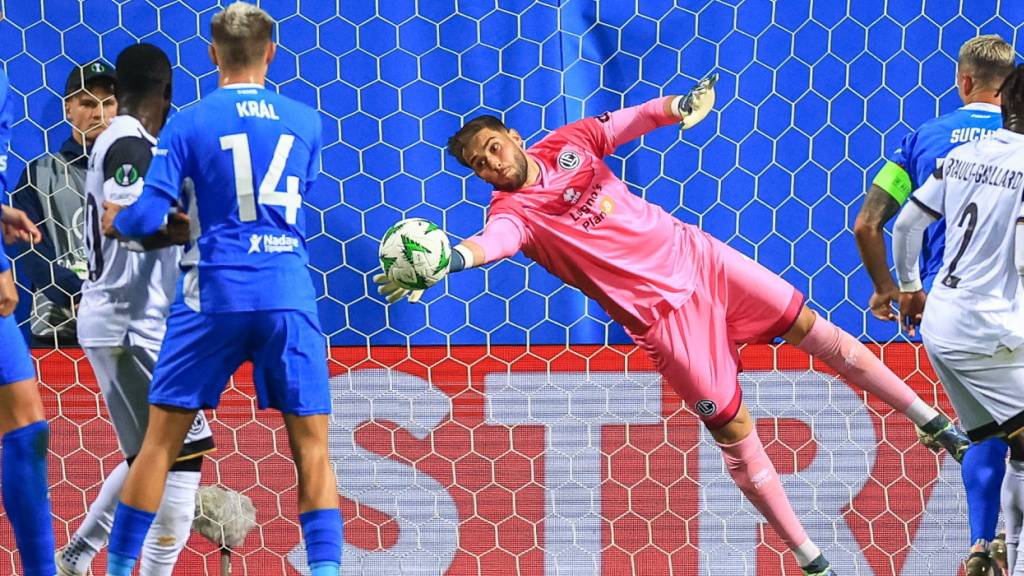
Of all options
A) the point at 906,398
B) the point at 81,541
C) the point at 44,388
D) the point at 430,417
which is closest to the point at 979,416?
the point at 906,398

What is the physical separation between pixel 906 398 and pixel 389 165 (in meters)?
1.71

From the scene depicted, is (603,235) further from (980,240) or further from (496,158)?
(980,240)

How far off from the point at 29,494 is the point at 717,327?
1.81m

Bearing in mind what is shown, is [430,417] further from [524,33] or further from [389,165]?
[524,33]

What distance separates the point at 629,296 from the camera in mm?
3795

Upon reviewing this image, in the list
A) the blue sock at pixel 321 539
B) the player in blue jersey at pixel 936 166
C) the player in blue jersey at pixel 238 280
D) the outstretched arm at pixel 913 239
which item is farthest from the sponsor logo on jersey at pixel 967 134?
the blue sock at pixel 321 539

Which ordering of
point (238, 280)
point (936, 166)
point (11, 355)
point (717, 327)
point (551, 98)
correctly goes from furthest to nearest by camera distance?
point (551, 98), point (717, 327), point (936, 166), point (11, 355), point (238, 280)

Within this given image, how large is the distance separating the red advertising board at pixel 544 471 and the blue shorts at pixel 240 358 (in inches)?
51.5

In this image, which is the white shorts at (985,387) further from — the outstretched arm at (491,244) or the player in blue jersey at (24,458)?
the player in blue jersey at (24,458)

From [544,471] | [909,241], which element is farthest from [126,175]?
[909,241]

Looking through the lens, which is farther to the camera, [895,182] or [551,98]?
[551,98]

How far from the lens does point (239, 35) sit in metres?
3.13

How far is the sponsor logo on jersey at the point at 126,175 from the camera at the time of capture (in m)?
3.25

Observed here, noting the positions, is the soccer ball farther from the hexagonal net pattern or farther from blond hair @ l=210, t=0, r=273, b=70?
the hexagonal net pattern
